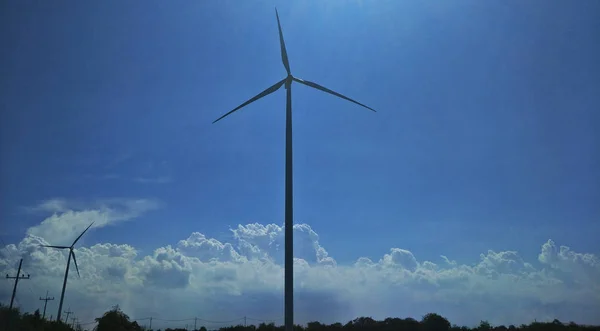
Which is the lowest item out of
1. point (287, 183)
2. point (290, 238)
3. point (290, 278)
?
point (290, 278)

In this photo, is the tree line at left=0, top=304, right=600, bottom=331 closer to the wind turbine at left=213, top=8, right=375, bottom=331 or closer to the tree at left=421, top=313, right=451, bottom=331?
the tree at left=421, top=313, right=451, bottom=331

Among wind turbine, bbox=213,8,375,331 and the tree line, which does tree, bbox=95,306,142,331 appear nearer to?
the tree line

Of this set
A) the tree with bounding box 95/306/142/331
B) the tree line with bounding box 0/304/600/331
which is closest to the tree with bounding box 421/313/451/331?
the tree line with bounding box 0/304/600/331

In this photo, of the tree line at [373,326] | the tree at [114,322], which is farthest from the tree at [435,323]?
the tree at [114,322]

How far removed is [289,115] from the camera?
62344 millimetres

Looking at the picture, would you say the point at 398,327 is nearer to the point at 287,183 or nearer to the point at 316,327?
the point at 316,327

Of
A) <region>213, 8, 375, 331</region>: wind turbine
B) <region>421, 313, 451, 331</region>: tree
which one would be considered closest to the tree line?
<region>421, 313, 451, 331</region>: tree

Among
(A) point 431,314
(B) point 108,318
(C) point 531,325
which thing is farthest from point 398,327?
(B) point 108,318

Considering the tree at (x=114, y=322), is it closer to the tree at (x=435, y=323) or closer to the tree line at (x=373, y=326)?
the tree line at (x=373, y=326)

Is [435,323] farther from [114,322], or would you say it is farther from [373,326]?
[114,322]

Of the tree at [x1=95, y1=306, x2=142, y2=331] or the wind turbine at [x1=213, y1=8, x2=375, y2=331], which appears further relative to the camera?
the tree at [x1=95, y1=306, x2=142, y2=331]

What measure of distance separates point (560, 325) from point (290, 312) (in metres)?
108

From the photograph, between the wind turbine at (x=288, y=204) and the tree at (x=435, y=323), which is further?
the tree at (x=435, y=323)

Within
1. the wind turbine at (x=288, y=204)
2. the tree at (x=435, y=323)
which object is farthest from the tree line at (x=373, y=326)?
the wind turbine at (x=288, y=204)
